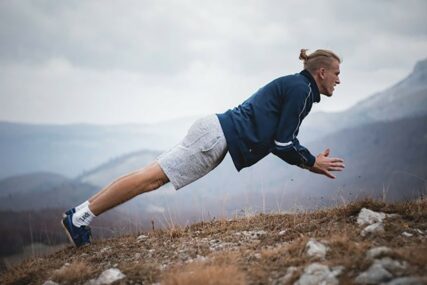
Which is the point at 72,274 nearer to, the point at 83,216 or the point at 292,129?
the point at 83,216

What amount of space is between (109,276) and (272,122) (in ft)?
8.04

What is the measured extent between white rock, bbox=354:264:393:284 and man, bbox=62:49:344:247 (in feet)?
6.47

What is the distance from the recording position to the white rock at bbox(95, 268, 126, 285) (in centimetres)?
363

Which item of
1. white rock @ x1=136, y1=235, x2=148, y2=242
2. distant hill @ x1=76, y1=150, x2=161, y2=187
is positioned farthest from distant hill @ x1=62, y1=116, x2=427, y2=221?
white rock @ x1=136, y1=235, x2=148, y2=242

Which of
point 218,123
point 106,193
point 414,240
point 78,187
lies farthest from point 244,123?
point 78,187

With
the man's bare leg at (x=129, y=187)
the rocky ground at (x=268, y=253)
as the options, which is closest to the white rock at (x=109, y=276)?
the rocky ground at (x=268, y=253)

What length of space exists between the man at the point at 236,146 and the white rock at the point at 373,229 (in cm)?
Result: 92

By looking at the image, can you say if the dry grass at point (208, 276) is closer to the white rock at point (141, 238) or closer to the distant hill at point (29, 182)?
the white rock at point (141, 238)

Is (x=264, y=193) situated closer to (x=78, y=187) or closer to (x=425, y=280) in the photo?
(x=425, y=280)

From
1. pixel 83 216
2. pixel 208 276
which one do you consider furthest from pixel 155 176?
pixel 208 276

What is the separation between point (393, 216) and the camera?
4617 millimetres

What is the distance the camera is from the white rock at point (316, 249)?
3.59 metres

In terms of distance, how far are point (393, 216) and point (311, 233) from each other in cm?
98

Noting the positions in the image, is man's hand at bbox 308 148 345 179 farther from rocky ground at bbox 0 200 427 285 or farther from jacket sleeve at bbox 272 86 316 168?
rocky ground at bbox 0 200 427 285
